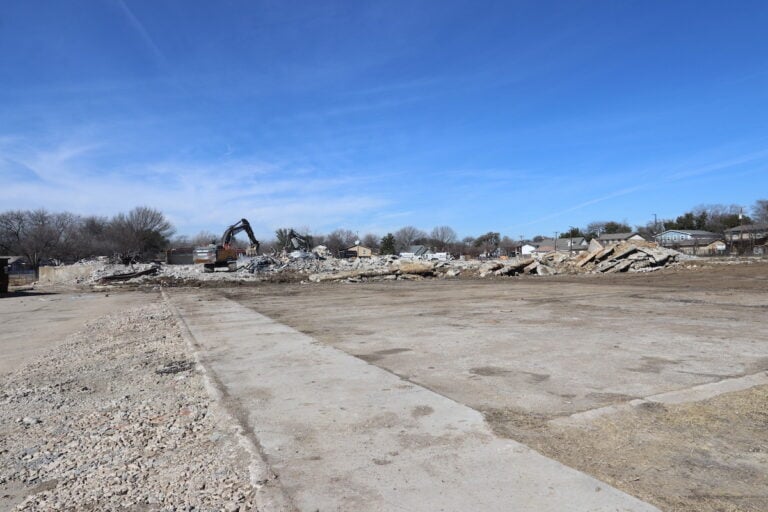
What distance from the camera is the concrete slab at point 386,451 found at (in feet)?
9.64

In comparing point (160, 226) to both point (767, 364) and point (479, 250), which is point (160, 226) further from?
point (767, 364)

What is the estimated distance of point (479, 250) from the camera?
138250 mm

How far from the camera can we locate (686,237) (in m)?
102

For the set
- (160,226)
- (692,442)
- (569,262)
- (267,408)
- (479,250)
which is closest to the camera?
(692,442)

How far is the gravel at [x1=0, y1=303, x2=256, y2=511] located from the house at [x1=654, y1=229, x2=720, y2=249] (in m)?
102

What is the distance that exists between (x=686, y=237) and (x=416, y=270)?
292ft

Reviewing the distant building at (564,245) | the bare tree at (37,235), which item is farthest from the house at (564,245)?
the bare tree at (37,235)

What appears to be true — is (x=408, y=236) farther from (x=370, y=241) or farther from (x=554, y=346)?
(x=554, y=346)

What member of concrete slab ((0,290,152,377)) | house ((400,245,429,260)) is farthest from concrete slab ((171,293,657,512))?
house ((400,245,429,260))

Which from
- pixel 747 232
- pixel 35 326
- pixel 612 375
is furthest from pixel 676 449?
pixel 747 232

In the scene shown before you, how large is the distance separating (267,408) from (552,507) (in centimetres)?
296

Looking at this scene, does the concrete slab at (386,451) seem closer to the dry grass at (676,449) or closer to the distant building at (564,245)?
the dry grass at (676,449)

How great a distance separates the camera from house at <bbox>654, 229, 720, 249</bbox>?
95669 millimetres

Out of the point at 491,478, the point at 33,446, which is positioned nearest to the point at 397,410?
the point at 491,478
